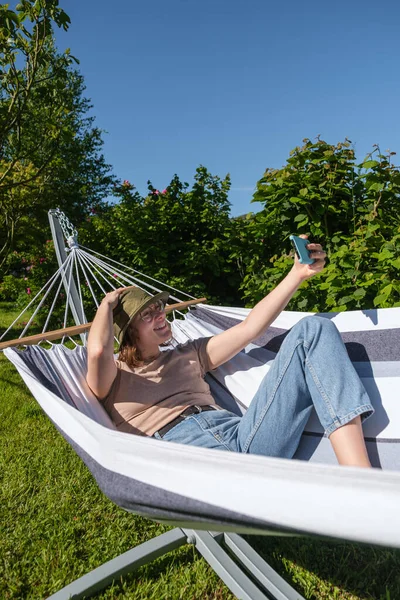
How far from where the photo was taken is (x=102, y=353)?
156cm

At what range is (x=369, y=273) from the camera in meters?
2.31

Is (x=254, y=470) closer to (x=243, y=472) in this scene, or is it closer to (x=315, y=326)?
(x=243, y=472)

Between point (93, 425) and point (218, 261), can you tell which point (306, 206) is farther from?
point (93, 425)

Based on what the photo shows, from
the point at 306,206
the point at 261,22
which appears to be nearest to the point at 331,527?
the point at 306,206

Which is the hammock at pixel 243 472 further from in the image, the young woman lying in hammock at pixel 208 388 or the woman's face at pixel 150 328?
the woman's face at pixel 150 328

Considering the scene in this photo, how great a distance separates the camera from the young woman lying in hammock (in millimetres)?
1388

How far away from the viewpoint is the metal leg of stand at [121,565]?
1.44 m

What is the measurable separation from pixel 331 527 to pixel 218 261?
3.20 m

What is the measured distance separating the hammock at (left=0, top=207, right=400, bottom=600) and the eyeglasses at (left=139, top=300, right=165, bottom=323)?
1.01 ft

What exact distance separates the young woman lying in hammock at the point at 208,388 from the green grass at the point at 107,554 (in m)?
0.49

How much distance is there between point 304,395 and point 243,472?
0.65 metres

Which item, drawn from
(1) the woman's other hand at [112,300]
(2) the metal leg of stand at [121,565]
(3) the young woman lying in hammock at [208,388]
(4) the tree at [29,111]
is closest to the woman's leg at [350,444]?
(3) the young woman lying in hammock at [208,388]

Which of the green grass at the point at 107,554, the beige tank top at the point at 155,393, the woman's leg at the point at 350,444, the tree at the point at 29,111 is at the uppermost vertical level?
the tree at the point at 29,111

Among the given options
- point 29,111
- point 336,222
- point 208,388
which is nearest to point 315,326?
point 208,388
